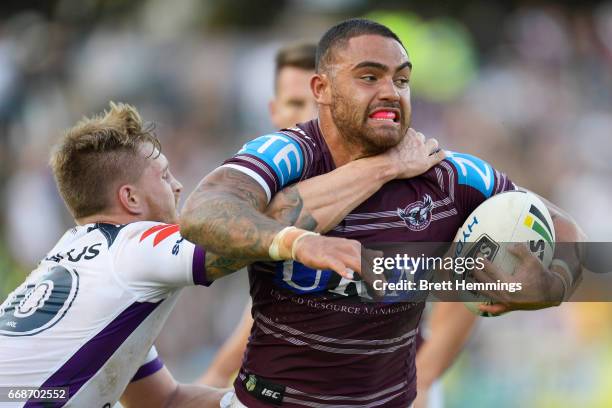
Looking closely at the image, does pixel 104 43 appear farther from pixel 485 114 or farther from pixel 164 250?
pixel 164 250

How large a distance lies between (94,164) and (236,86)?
7391 mm

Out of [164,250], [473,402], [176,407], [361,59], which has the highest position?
[361,59]

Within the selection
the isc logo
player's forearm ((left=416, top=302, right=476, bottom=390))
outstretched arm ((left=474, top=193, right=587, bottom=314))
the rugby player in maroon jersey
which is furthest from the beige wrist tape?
player's forearm ((left=416, top=302, right=476, bottom=390))

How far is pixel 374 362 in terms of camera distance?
4047 millimetres

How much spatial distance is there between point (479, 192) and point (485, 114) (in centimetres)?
705

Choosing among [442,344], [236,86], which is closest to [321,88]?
[442,344]

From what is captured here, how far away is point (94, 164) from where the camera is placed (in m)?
4.44

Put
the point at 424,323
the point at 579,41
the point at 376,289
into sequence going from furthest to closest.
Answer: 1. the point at 579,41
2. the point at 424,323
3. the point at 376,289

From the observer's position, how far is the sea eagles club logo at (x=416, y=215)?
4.01 meters

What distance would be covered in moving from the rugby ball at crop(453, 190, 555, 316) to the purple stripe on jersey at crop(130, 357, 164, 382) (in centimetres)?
165

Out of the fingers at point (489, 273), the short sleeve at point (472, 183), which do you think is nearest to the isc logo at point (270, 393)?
the fingers at point (489, 273)

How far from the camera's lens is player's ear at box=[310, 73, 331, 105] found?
13.6 ft

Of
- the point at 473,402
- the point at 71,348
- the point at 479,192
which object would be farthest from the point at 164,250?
the point at 473,402

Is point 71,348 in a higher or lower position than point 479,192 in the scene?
lower
